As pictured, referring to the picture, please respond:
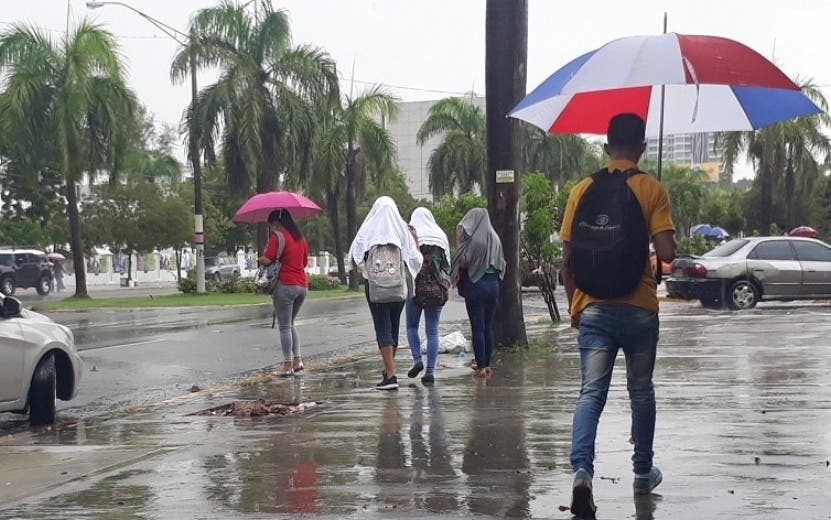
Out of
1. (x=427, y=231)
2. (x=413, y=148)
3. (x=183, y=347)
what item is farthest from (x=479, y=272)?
(x=413, y=148)

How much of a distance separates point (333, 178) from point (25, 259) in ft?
43.5

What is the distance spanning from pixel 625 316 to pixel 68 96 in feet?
110

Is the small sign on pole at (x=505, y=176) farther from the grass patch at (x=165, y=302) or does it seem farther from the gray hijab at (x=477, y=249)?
the grass patch at (x=165, y=302)

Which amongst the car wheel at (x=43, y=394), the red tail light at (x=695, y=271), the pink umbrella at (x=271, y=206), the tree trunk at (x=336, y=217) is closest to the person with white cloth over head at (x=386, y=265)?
the car wheel at (x=43, y=394)

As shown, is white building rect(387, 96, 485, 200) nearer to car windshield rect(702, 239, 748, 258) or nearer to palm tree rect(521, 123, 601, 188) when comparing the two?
palm tree rect(521, 123, 601, 188)

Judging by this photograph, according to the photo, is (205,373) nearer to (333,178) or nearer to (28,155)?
(28,155)

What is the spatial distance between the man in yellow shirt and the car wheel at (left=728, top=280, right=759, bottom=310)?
17.9 m

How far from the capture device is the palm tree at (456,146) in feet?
187

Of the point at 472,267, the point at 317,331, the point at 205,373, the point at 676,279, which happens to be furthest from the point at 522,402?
the point at 676,279

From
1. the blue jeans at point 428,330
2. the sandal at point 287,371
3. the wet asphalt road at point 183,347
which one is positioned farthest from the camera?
the sandal at point 287,371

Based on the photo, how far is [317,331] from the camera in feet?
68.4

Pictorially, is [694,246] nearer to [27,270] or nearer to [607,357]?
[27,270]

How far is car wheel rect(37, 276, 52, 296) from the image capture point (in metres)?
49.2

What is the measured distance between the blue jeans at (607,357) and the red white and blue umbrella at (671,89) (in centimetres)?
121
